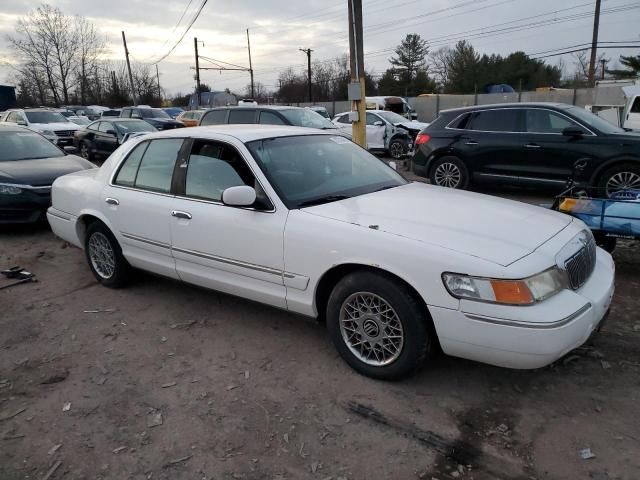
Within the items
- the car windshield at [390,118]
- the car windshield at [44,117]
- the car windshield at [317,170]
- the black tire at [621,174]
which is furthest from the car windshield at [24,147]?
the car windshield at [44,117]

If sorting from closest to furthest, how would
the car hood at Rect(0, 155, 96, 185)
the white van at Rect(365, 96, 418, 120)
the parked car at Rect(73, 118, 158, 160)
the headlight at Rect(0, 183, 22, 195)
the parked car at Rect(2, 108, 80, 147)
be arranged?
the headlight at Rect(0, 183, 22, 195) → the car hood at Rect(0, 155, 96, 185) → the parked car at Rect(73, 118, 158, 160) → the parked car at Rect(2, 108, 80, 147) → the white van at Rect(365, 96, 418, 120)

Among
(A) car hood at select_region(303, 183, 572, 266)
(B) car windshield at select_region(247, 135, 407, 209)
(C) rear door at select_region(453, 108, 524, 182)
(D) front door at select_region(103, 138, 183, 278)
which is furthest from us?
(C) rear door at select_region(453, 108, 524, 182)

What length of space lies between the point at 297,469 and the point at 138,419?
3.49ft

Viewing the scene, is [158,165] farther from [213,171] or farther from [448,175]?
[448,175]

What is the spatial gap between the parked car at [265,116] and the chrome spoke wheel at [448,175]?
3.00m

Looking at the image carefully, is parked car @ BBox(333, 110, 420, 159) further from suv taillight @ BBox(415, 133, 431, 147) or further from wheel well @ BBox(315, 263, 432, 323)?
wheel well @ BBox(315, 263, 432, 323)

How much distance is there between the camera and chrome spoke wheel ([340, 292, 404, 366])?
122 inches

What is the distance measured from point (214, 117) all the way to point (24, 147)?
471 cm

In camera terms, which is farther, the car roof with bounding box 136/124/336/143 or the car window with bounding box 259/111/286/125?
the car window with bounding box 259/111/286/125

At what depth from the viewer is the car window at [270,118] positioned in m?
11.3

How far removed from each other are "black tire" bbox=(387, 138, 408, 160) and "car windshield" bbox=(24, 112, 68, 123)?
12.3 metres

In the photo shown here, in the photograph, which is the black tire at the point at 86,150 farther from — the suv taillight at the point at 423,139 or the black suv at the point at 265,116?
the suv taillight at the point at 423,139

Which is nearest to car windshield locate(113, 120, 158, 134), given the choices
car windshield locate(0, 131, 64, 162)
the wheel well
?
car windshield locate(0, 131, 64, 162)

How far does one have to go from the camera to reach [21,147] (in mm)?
8438
